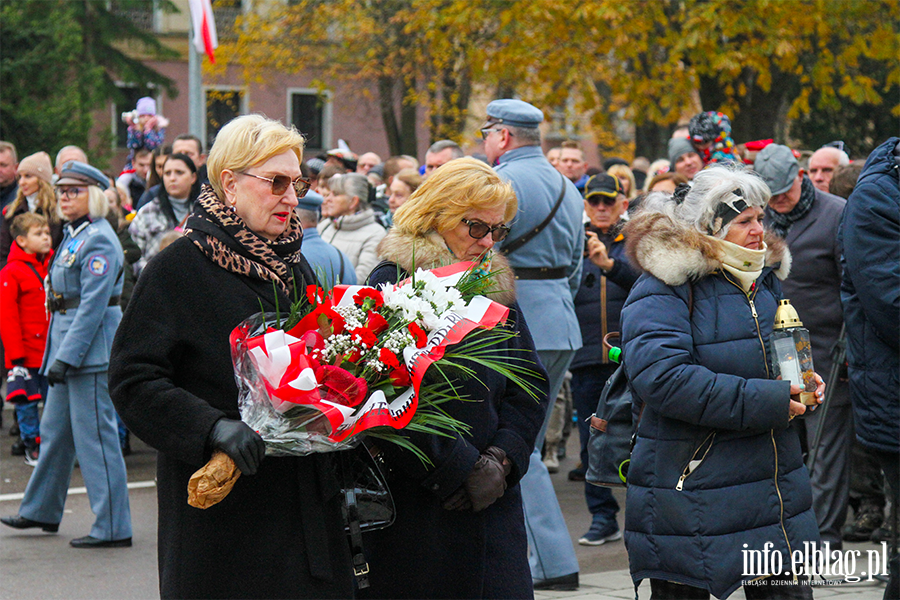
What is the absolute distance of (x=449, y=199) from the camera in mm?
3963

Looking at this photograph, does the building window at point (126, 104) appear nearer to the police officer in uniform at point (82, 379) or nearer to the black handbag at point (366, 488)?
the police officer in uniform at point (82, 379)

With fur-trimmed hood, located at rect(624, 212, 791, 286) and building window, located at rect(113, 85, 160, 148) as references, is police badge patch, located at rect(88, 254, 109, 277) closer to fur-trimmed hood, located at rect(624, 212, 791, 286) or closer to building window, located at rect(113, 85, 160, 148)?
fur-trimmed hood, located at rect(624, 212, 791, 286)

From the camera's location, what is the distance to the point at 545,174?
6.39 meters

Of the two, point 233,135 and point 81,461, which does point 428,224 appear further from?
point 81,461

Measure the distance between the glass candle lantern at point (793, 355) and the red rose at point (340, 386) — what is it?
1.70 meters

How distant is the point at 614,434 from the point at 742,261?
814 mm

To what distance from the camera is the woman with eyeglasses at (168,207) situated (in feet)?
31.3

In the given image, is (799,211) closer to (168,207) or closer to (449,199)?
(449,199)

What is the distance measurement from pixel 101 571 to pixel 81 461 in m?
0.74

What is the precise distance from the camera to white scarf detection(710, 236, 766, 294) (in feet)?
13.4

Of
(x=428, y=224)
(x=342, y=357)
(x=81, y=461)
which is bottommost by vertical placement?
(x=81, y=461)

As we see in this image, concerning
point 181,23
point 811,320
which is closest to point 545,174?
point 811,320

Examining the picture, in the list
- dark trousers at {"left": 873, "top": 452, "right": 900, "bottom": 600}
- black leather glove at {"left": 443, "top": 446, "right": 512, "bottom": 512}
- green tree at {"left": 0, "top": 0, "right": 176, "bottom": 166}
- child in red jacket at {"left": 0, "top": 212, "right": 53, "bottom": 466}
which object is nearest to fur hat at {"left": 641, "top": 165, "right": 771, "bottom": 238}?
black leather glove at {"left": 443, "top": 446, "right": 512, "bottom": 512}

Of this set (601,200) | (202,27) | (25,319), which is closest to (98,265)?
(25,319)
